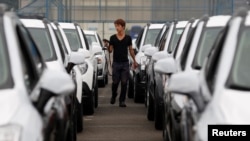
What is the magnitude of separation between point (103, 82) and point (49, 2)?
40.5 feet

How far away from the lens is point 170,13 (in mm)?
40156

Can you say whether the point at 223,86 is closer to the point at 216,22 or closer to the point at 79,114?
the point at 216,22

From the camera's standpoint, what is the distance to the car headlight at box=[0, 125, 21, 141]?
4.30m

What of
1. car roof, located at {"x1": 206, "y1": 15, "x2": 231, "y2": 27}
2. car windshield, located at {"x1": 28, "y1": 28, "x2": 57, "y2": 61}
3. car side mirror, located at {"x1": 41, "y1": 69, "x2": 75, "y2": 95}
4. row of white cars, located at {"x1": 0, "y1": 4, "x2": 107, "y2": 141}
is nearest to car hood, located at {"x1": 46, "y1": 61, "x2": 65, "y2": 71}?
car windshield, located at {"x1": 28, "y1": 28, "x2": 57, "y2": 61}

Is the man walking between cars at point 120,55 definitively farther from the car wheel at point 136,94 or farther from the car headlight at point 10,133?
the car headlight at point 10,133

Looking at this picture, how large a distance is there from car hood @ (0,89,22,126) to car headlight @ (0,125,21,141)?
0.07m

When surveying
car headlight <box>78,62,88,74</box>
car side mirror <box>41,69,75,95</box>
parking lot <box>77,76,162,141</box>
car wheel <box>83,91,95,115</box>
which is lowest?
parking lot <box>77,76,162,141</box>

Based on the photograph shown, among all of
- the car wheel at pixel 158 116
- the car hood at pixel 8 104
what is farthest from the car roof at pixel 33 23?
the car hood at pixel 8 104

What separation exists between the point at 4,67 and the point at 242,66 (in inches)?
70.0

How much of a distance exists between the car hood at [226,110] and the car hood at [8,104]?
123cm

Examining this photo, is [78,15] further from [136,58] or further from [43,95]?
[43,95]

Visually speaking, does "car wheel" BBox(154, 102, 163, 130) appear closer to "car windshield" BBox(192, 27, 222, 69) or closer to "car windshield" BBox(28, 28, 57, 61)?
"car windshield" BBox(28, 28, 57, 61)

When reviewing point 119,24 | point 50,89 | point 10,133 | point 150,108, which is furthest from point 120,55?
point 10,133

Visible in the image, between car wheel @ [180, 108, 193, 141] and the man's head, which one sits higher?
the man's head
